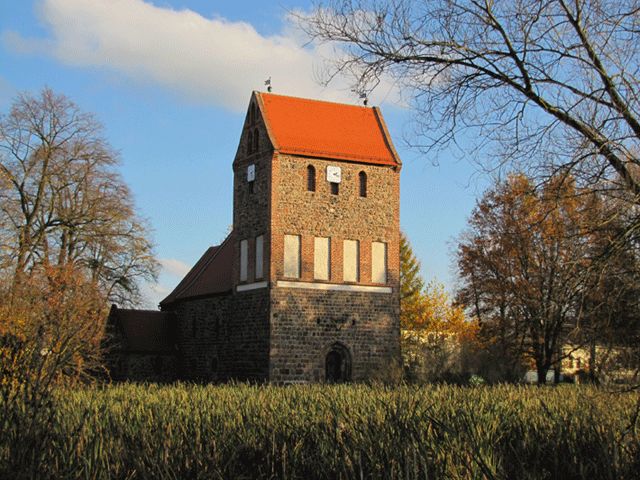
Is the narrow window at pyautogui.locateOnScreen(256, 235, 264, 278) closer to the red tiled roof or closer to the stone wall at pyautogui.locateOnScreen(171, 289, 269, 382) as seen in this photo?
the stone wall at pyautogui.locateOnScreen(171, 289, 269, 382)

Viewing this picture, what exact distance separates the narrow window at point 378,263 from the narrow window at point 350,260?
706mm

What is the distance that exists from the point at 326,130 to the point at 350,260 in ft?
17.3

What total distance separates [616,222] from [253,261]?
70.7ft

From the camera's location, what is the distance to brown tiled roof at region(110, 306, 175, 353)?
37531mm

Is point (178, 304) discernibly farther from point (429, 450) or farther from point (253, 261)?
point (429, 450)

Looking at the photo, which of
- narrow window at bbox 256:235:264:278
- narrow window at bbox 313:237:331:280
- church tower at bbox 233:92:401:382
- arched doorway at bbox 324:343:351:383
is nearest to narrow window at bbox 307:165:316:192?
church tower at bbox 233:92:401:382

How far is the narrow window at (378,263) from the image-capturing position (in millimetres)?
31844

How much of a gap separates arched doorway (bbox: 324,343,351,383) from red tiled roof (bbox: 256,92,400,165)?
7248mm

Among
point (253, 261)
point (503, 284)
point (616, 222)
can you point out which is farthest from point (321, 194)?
point (616, 222)

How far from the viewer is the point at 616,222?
35.7 feet

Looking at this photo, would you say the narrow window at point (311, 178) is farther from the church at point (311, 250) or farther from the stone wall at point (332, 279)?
the stone wall at point (332, 279)

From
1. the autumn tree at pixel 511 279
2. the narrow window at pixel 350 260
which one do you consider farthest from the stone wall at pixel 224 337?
the autumn tree at pixel 511 279

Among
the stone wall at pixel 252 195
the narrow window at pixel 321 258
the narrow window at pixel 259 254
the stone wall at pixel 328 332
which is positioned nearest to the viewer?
the stone wall at pixel 328 332

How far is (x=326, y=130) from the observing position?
107ft
